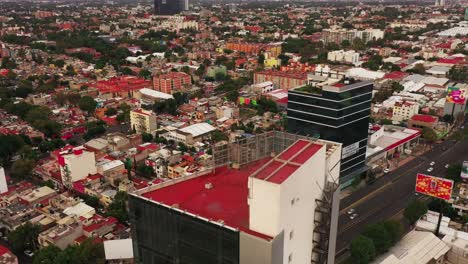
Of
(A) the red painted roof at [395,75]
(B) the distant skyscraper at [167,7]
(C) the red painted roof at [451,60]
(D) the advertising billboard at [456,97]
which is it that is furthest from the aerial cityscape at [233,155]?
(B) the distant skyscraper at [167,7]

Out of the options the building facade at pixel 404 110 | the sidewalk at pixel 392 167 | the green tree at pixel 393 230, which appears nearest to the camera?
the green tree at pixel 393 230

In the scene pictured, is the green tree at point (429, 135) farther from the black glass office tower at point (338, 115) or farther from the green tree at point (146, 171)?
the green tree at point (146, 171)

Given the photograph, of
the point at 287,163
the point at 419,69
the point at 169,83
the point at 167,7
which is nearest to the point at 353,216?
the point at 287,163

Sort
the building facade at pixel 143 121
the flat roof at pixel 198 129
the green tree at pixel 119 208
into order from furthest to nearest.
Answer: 1. the building facade at pixel 143 121
2. the flat roof at pixel 198 129
3. the green tree at pixel 119 208

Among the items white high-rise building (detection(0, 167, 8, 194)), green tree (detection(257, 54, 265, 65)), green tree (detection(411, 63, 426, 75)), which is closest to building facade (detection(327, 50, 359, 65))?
green tree (detection(411, 63, 426, 75))

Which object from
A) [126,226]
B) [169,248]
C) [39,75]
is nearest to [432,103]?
[126,226]

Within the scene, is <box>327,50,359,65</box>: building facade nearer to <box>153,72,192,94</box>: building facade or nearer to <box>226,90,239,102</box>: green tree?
<box>226,90,239,102</box>: green tree

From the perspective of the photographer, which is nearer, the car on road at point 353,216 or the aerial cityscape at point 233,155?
the aerial cityscape at point 233,155
